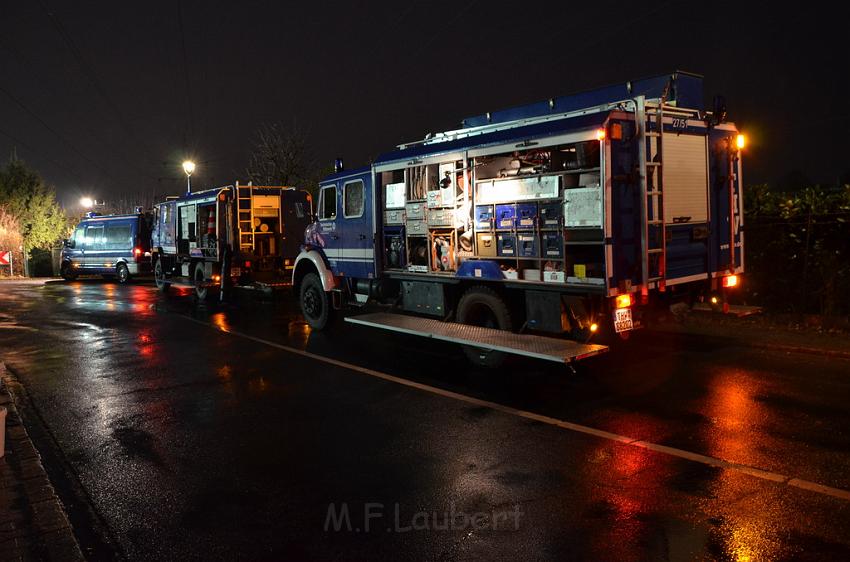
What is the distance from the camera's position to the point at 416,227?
1097 cm

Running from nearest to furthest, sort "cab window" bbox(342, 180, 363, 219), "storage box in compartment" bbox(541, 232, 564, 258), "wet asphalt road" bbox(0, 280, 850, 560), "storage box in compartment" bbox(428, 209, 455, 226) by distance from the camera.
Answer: "wet asphalt road" bbox(0, 280, 850, 560), "storage box in compartment" bbox(541, 232, 564, 258), "storage box in compartment" bbox(428, 209, 455, 226), "cab window" bbox(342, 180, 363, 219)

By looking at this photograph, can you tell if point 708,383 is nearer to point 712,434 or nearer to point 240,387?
point 712,434

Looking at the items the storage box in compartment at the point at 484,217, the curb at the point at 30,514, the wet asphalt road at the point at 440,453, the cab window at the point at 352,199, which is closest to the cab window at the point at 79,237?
the wet asphalt road at the point at 440,453

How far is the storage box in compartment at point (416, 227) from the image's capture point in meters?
10.8

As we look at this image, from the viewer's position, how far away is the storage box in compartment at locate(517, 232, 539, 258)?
892cm

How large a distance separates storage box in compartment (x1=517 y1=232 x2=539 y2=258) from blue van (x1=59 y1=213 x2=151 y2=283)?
22900 mm

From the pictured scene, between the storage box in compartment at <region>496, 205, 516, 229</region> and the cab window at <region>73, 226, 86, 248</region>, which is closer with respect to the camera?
the storage box in compartment at <region>496, 205, 516, 229</region>

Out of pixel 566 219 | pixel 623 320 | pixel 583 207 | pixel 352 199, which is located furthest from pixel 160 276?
pixel 623 320

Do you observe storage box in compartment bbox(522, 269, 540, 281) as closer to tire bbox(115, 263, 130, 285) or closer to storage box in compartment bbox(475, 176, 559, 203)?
storage box in compartment bbox(475, 176, 559, 203)

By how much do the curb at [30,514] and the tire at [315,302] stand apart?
7158 mm

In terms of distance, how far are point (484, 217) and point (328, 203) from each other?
15.4 ft

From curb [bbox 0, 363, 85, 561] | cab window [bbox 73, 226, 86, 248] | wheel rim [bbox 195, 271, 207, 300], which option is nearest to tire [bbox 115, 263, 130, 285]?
cab window [bbox 73, 226, 86, 248]

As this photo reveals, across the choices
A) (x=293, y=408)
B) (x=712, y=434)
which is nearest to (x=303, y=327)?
(x=293, y=408)

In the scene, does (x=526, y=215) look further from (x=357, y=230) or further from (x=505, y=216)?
(x=357, y=230)
